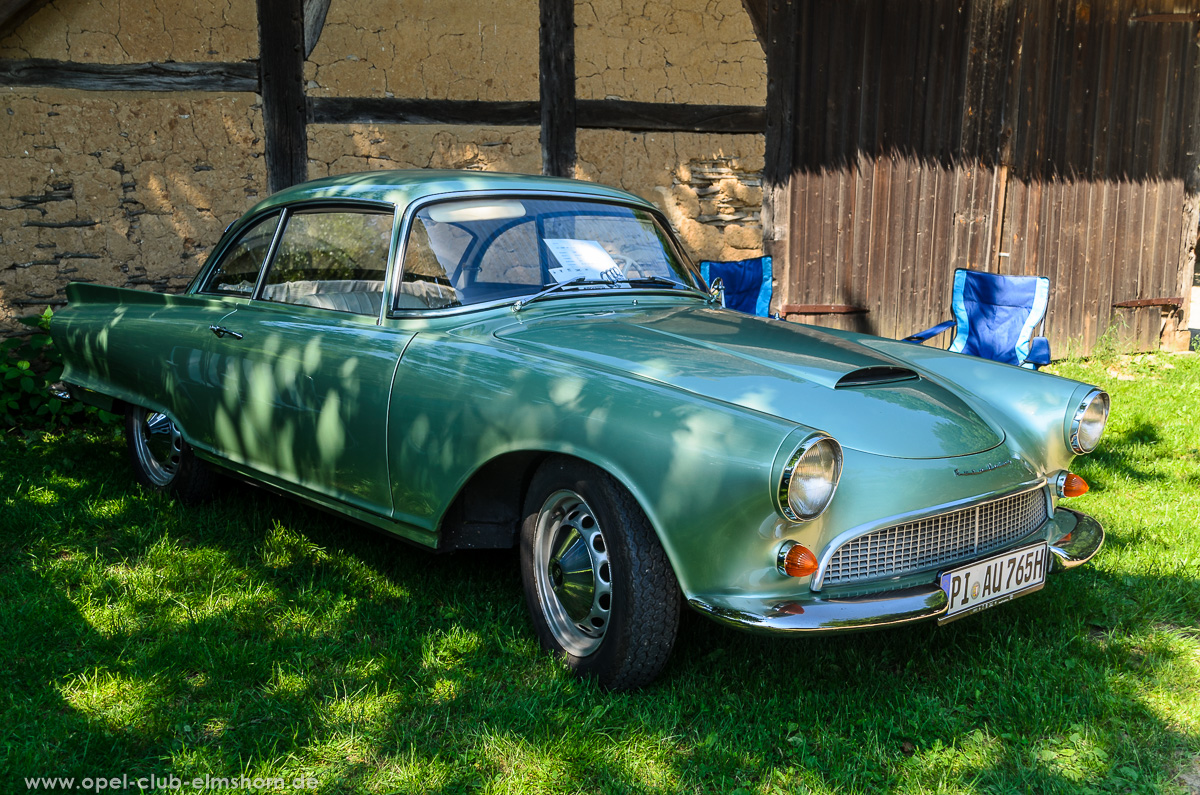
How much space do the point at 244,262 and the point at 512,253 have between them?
4.56ft

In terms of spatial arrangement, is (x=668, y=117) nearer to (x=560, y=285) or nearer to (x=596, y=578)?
(x=560, y=285)

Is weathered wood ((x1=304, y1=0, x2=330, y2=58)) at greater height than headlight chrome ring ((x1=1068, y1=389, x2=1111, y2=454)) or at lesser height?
greater

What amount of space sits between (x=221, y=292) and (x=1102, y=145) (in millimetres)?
8149

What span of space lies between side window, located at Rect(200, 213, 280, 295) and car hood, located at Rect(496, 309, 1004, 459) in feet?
4.67

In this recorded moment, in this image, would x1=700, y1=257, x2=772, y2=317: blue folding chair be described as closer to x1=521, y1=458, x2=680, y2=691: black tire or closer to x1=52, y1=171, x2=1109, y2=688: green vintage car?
x1=52, y1=171, x2=1109, y2=688: green vintage car

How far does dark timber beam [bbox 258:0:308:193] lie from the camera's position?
20.1ft

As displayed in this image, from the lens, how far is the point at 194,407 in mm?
3975

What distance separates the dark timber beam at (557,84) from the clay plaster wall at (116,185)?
1.96 meters

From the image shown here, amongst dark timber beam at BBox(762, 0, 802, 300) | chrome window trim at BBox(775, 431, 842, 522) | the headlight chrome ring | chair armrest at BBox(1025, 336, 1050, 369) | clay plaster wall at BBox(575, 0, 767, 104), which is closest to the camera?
chrome window trim at BBox(775, 431, 842, 522)

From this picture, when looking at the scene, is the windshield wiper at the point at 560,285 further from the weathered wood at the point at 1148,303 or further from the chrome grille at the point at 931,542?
the weathered wood at the point at 1148,303

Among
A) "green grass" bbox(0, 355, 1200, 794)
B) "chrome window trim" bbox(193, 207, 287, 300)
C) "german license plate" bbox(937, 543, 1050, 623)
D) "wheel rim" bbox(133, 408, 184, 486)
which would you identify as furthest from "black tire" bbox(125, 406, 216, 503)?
"german license plate" bbox(937, 543, 1050, 623)

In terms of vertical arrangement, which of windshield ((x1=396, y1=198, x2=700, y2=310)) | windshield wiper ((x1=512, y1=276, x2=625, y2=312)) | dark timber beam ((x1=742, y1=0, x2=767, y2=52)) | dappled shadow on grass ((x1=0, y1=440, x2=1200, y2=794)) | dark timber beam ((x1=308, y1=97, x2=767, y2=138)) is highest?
dark timber beam ((x1=742, y1=0, x2=767, y2=52))

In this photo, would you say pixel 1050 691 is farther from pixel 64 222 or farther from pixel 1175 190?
pixel 1175 190

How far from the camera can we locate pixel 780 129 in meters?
7.64
